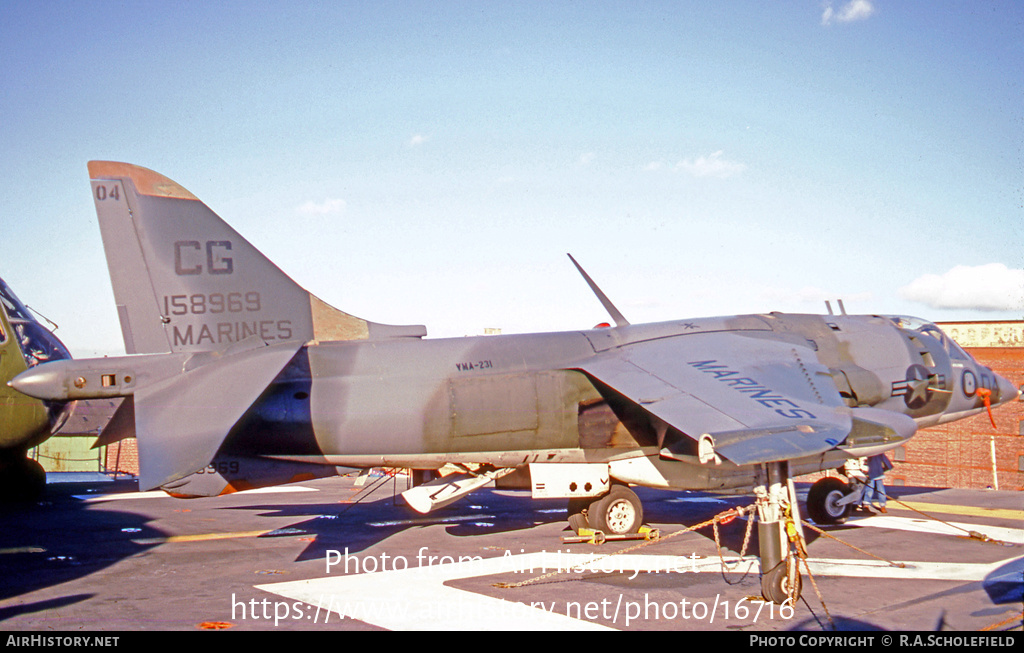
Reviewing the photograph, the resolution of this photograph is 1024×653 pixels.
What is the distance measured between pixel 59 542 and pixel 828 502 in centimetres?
1503

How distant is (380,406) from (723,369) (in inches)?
219

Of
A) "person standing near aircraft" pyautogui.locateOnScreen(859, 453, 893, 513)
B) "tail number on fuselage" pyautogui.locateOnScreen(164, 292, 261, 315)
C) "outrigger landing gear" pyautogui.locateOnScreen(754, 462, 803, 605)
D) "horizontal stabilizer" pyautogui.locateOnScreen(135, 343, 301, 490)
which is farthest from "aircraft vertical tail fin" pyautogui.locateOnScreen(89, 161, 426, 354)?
"person standing near aircraft" pyautogui.locateOnScreen(859, 453, 893, 513)

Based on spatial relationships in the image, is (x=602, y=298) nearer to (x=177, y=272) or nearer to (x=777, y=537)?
(x=777, y=537)

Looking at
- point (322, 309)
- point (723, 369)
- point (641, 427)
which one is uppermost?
point (322, 309)

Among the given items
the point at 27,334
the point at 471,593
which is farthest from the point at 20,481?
the point at 471,593

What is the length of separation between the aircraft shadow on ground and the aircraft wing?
8.58 meters

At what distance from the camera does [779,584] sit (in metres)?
9.91

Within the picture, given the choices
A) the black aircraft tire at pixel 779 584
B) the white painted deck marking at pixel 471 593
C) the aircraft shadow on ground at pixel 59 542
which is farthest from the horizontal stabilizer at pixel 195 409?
the black aircraft tire at pixel 779 584

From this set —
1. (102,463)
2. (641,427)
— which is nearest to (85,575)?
(641,427)

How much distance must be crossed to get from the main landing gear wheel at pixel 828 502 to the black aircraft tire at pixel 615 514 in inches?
158

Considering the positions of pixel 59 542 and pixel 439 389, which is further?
pixel 59 542

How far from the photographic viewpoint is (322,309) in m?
13.3

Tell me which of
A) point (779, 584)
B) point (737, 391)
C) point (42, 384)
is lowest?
point (779, 584)
